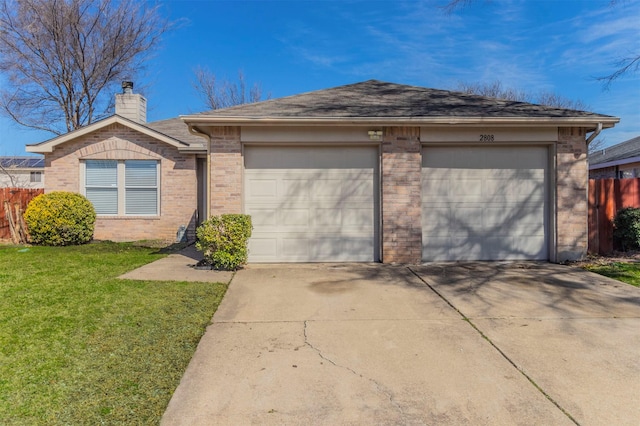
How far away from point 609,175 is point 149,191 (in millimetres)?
18121

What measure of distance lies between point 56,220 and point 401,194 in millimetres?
9448

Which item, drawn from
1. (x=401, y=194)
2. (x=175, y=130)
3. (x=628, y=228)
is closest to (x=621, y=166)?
(x=628, y=228)

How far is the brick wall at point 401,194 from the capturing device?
8164 millimetres

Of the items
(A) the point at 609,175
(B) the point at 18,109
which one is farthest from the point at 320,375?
(B) the point at 18,109

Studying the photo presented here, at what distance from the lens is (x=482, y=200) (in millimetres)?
8445

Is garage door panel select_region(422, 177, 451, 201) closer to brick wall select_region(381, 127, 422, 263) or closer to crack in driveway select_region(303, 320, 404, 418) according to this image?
brick wall select_region(381, 127, 422, 263)

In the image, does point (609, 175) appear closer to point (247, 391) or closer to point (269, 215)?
point (269, 215)

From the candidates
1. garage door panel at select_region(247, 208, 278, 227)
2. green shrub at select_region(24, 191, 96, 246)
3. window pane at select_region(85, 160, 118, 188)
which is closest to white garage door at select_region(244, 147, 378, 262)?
garage door panel at select_region(247, 208, 278, 227)

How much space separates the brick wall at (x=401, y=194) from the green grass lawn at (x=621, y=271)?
334cm

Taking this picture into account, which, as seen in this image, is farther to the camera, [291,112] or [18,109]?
[18,109]

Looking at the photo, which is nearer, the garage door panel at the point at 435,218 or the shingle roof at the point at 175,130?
the garage door panel at the point at 435,218

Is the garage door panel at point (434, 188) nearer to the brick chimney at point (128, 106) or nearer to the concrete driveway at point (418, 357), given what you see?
the concrete driveway at point (418, 357)

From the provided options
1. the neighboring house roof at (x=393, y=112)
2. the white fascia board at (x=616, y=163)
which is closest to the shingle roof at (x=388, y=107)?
the neighboring house roof at (x=393, y=112)

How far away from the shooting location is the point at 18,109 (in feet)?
63.3
